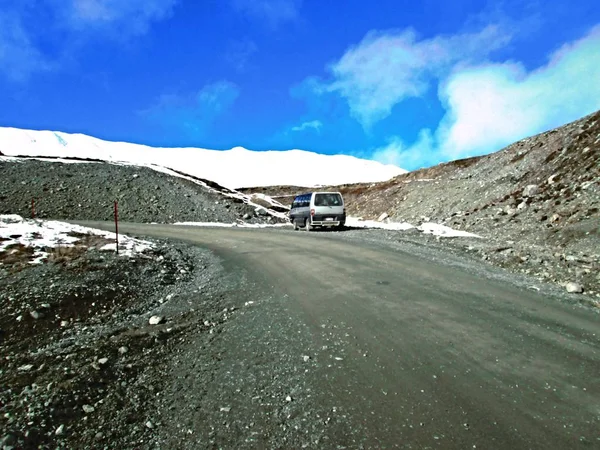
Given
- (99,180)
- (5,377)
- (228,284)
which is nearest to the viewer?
(5,377)

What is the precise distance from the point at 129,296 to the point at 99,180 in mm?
29165

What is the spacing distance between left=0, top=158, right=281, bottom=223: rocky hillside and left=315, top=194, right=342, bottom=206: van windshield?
1025cm

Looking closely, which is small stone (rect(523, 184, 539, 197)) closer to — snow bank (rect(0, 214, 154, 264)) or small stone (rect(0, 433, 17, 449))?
snow bank (rect(0, 214, 154, 264))

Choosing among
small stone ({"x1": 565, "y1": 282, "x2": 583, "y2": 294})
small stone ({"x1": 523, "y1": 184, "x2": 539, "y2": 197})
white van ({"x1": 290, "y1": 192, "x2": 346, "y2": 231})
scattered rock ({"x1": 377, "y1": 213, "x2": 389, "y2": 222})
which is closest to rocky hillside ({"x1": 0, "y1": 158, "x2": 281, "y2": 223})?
scattered rock ({"x1": 377, "y1": 213, "x2": 389, "y2": 222})

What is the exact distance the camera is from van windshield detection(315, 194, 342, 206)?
73.8 ft

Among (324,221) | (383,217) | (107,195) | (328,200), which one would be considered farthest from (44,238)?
(383,217)

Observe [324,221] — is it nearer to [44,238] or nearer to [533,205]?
[533,205]

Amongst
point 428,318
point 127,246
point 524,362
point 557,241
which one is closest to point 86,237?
point 127,246

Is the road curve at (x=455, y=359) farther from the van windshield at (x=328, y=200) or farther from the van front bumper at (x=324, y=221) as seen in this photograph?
the van windshield at (x=328, y=200)

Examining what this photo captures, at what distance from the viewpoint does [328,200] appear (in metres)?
22.7

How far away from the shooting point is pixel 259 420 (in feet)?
11.2

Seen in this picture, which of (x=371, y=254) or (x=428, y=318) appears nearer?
(x=428, y=318)

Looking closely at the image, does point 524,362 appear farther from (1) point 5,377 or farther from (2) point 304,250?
(2) point 304,250

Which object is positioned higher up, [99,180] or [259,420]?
[99,180]
